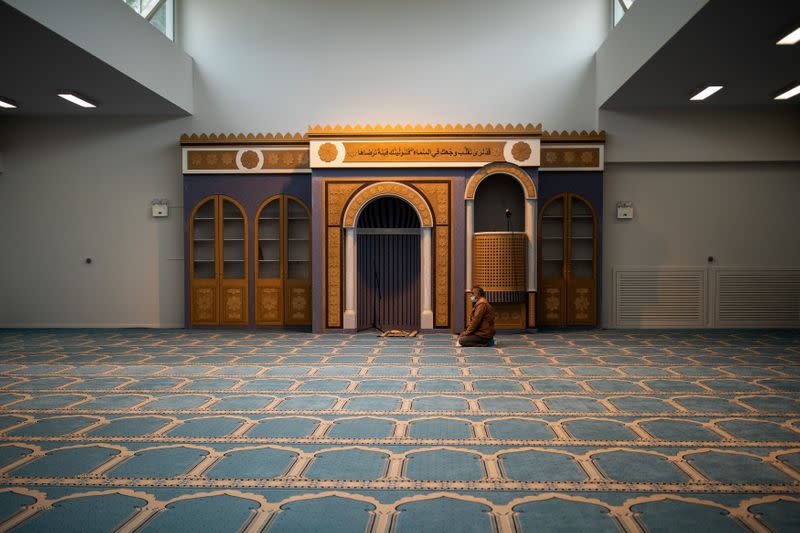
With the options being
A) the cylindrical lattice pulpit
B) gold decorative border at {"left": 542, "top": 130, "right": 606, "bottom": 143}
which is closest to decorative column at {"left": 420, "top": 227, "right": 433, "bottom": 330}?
the cylindrical lattice pulpit

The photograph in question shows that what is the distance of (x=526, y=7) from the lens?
8328mm

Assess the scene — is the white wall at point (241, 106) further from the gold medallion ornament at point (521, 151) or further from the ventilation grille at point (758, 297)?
the ventilation grille at point (758, 297)

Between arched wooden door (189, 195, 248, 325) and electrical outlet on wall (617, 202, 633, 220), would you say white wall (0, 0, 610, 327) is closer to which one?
arched wooden door (189, 195, 248, 325)

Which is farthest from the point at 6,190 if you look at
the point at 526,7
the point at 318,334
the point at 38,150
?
the point at 526,7

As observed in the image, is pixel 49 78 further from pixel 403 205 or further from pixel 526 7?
pixel 526 7

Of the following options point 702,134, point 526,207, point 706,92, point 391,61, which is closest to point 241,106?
point 391,61

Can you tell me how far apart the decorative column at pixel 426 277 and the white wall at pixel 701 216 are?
2347 mm

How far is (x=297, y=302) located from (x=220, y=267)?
1090 mm

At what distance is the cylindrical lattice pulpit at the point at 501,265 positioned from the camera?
736 centimetres

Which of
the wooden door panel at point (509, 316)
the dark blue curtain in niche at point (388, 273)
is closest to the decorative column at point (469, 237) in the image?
the wooden door panel at point (509, 316)

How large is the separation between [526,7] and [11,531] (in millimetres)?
8089

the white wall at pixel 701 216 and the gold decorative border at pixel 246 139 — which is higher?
the gold decorative border at pixel 246 139

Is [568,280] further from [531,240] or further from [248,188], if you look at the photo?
[248,188]

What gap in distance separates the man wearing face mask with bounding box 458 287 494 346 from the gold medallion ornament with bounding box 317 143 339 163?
2.53 metres
